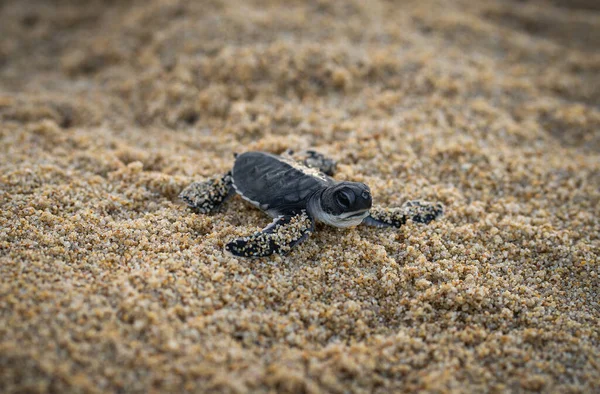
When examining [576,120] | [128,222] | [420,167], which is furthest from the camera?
[576,120]

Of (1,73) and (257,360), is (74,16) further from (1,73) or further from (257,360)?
(257,360)

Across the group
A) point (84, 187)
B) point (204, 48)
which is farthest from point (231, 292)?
point (204, 48)

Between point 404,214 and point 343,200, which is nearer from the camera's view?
point 343,200

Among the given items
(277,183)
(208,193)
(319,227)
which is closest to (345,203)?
(319,227)

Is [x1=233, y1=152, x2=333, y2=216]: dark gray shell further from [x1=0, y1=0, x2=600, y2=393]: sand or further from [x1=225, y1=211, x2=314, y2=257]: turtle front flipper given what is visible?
[x1=0, y1=0, x2=600, y2=393]: sand

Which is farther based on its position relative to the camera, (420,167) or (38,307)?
(420,167)

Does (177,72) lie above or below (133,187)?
above

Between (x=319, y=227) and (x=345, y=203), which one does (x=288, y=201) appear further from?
(x=345, y=203)

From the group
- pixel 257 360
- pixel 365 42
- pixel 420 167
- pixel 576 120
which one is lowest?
pixel 257 360
